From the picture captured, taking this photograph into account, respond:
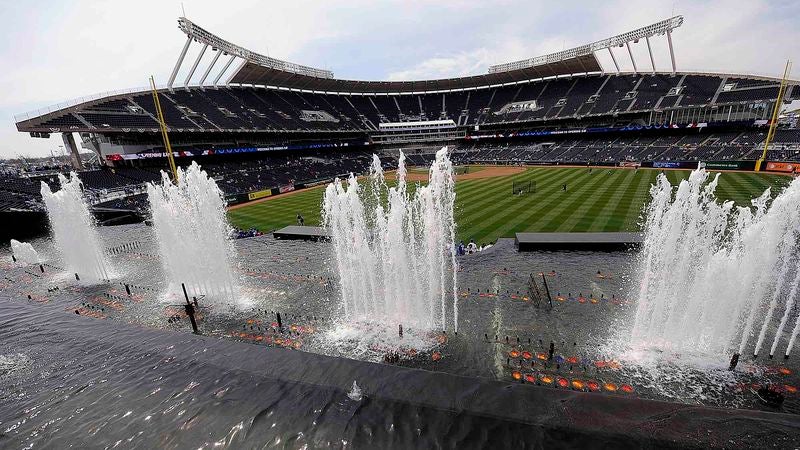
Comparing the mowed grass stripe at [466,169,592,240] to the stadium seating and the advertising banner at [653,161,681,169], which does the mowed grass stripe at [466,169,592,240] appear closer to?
the advertising banner at [653,161,681,169]

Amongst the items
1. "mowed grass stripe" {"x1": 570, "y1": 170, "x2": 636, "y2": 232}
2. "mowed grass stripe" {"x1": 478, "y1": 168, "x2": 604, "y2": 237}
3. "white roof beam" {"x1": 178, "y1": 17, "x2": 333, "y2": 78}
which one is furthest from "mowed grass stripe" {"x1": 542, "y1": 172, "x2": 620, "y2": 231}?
"white roof beam" {"x1": 178, "y1": 17, "x2": 333, "y2": 78}

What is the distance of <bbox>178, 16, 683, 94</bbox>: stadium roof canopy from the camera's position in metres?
71.3

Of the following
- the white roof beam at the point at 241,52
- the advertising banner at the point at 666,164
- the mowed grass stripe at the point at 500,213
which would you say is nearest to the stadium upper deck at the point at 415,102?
the white roof beam at the point at 241,52

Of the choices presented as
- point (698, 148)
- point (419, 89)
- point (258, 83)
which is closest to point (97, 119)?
point (258, 83)

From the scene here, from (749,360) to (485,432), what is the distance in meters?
13.3

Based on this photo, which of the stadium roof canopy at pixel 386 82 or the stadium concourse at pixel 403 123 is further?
the stadium roof canopy at pixel 386 82

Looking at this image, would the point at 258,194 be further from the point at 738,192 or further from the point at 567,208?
the point at 738,192

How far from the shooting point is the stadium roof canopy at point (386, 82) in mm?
71312

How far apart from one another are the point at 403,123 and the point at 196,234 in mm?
90777

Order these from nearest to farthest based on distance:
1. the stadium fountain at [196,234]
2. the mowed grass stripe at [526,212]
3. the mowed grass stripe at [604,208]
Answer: the stadium fountain at [196,234]
the mowed grass stripe at [604,208]
the mowed grass stripe at [526,212]

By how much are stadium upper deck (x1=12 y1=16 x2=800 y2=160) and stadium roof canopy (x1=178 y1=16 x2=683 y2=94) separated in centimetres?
26

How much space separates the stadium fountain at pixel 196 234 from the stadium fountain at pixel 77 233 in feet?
20.5

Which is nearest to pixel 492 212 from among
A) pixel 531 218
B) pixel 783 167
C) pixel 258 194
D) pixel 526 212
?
pixel 526 212

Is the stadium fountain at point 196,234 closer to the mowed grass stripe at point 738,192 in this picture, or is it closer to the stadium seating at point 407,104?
the stadium seating at point 407,104
